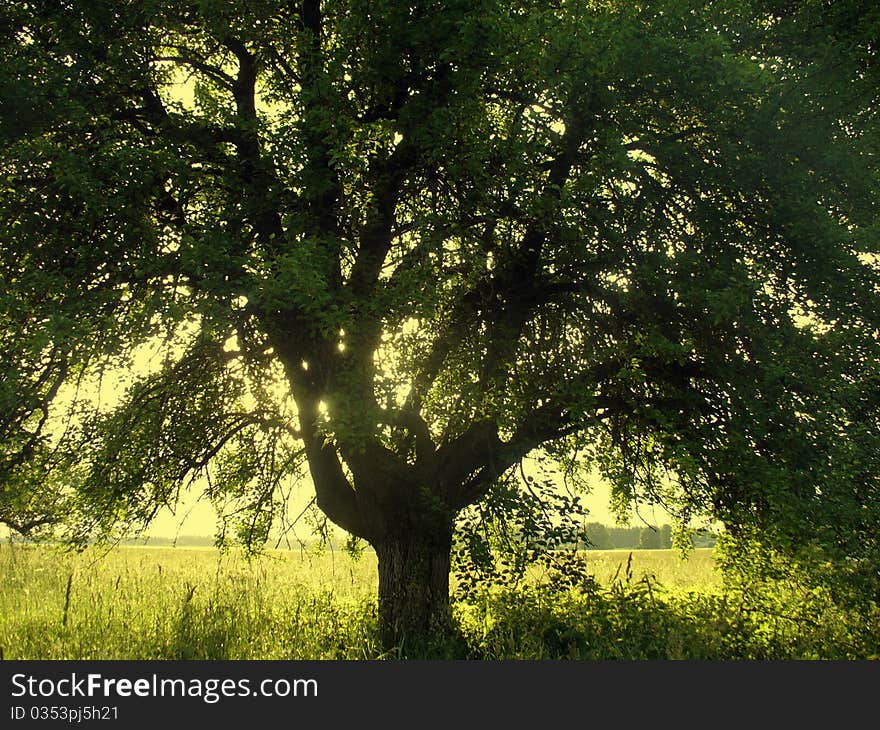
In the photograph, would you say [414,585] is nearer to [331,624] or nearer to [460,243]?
[331,624]

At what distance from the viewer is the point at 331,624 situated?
10703 millimetres

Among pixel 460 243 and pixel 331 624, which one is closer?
pixel 460 243

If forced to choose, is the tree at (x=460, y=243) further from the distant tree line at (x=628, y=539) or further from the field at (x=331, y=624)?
the distant tree line at (x=628, y=539)

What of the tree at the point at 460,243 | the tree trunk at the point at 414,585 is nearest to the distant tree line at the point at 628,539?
the tree trunk at the point at 414,585

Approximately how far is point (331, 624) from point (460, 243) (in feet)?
19.5

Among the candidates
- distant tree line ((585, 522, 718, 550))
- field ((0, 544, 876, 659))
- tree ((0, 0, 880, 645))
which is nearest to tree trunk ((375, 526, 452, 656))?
tree ((0, 0, 880, 645))

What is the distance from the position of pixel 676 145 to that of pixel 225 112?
19.8 feet

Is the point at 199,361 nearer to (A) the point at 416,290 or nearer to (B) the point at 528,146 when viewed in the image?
(A) the point at 416,290

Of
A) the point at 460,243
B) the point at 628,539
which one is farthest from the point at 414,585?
the point at 628,539

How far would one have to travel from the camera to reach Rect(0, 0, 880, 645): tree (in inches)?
338

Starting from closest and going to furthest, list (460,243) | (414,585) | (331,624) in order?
(460,243) < (331,624) < (414,585)

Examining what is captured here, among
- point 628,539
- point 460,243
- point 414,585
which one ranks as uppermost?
point 460,243

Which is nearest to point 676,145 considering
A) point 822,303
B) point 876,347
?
point 822,303

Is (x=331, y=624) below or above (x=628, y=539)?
below
